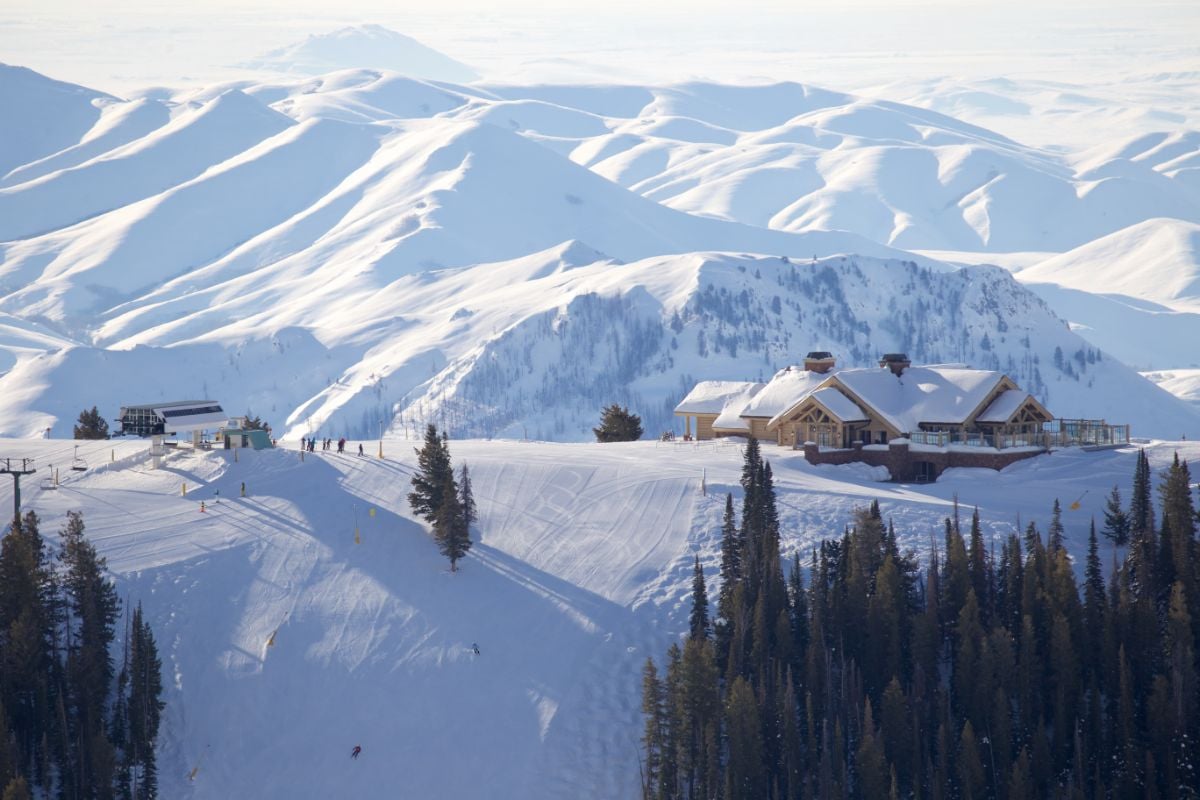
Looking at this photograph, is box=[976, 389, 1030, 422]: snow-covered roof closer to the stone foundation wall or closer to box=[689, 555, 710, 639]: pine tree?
the stone foundation wall

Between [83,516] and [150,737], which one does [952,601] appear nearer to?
[150,737]

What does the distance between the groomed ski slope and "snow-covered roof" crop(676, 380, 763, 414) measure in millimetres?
6937

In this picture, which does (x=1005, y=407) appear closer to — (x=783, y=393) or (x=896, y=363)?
(x=896, y=363)

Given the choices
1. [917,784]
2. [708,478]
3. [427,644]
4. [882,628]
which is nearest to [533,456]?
[708,478]

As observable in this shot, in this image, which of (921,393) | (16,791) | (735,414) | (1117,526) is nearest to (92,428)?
(735,414)

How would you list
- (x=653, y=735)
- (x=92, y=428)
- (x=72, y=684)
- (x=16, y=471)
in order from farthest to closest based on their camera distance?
(x=92, y=428)
(x=16, y=471)
(x=72, y=684)
(x=653, y=735)

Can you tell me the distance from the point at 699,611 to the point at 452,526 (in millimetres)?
15027

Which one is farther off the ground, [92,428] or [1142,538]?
[92,428]

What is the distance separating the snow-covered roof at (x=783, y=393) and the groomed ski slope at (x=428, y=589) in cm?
323

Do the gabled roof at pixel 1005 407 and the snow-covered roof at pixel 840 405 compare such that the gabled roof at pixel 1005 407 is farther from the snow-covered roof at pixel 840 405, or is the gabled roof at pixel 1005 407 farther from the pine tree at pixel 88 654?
the pine tree at pixel 88 654

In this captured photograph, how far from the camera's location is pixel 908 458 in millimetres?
105750

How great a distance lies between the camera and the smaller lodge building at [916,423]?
106 meters

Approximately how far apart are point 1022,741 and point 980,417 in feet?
112

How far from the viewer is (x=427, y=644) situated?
86.8 meters
